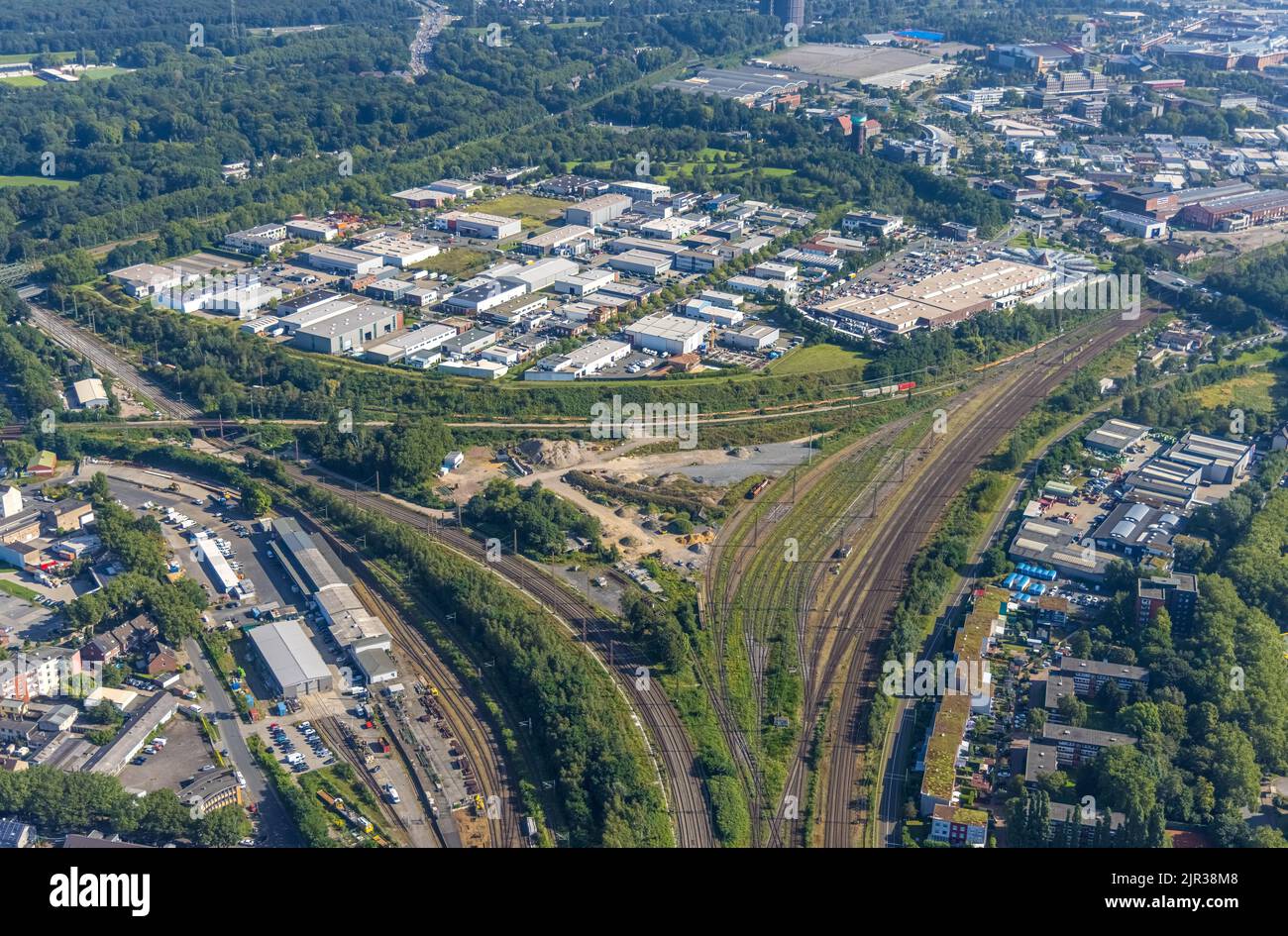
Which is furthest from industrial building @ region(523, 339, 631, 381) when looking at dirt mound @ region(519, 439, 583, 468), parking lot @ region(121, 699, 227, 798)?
parking lot @ region(121, 699, 227, 798)

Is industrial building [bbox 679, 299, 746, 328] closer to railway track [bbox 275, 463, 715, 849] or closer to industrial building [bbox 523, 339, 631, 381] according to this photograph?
industrial building [bbox 523, 339, 631, 381]

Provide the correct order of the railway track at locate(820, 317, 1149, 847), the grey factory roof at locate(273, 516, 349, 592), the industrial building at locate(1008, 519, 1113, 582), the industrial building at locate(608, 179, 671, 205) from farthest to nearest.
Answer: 1. the industrial building at locate(608, 179, 671, 205)
2. the industrial building at locate(1008, 519, 1113, 582)
3. the grey factory roof at locate(273, 516, 349, 592)
4. the railway track at locate(820, 317, 1149, 847)

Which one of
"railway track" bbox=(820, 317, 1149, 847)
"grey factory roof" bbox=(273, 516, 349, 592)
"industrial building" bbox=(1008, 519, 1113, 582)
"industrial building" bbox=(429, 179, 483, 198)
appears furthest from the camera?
"industrial building" bbox=(429, 179, 483, 198)

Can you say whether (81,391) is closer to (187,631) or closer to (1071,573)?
(187,631)

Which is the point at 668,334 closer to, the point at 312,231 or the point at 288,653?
the point at 312,231

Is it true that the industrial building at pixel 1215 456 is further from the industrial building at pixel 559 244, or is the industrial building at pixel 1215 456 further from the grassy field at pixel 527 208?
the grassy field at pixel 527 208

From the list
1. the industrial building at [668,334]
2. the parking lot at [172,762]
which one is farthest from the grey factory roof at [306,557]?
the industrial building at [668,334]

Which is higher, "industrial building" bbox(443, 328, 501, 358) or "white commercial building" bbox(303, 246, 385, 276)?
"white commercial building" bbox(303, 246, 385, 276)

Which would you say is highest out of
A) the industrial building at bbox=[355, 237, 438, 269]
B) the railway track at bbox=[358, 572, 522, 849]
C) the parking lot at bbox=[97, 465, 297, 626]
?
the industrial building at bbox=[355, 237, 438, 269]
